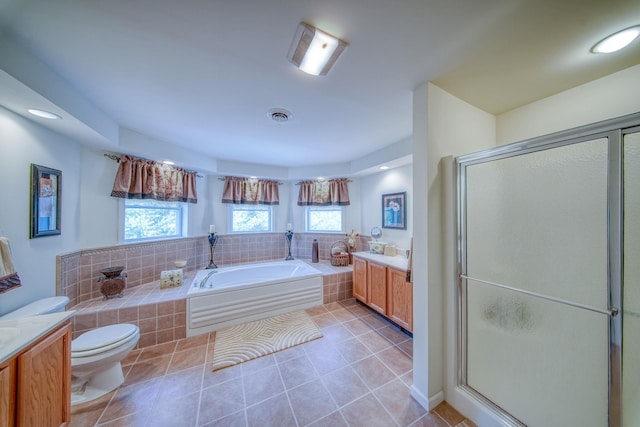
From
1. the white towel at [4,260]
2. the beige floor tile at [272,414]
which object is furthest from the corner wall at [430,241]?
the white towel at [4,260]

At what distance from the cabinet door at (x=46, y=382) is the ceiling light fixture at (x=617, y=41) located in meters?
3.40

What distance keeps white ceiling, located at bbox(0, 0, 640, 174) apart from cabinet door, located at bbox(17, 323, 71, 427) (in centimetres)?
154

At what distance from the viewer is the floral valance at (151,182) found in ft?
8.28

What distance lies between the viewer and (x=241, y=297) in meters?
2.59

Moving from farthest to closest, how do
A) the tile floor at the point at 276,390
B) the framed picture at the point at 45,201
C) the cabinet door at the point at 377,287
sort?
the cabinet door at the point at 377,287 < the framed picture at the point at 45,201 < the tile floor at the point at 276,390

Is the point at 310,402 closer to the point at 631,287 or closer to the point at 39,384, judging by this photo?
the point at 39,384

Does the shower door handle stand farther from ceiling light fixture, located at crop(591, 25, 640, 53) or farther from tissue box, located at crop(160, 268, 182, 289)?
tissue box, located at crop(160, 268, 182, 289)

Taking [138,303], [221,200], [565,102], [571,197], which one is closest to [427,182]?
[571,197]

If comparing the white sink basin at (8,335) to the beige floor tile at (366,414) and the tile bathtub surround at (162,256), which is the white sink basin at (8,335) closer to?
the tile bathtub surround at (162,256)

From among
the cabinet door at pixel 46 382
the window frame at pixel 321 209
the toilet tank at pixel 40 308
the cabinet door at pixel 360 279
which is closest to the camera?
the cabinet door at pixel 46 382

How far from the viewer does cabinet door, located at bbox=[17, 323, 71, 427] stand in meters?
0.99

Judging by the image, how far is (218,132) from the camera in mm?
2406

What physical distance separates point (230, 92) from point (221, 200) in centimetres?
255

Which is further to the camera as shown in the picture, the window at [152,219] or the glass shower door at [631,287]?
the window at [152,219]
